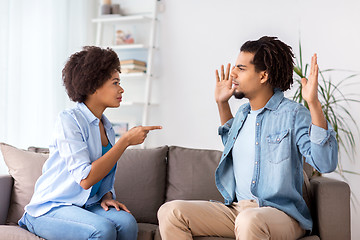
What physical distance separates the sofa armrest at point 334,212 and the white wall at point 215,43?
1499mm

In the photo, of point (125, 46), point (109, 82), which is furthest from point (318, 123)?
point (125, 46)

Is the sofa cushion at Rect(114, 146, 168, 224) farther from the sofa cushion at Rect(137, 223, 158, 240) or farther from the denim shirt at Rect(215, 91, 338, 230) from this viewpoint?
the denim shirt at Rect(215, 91, 338, 230)

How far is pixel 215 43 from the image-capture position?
4.11 meters

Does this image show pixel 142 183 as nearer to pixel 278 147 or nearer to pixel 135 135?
pixel 135 135

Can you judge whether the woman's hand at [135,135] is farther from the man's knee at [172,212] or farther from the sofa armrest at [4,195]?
the sofa armrest at [4,195]

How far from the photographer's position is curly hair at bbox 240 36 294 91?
228 centimetres

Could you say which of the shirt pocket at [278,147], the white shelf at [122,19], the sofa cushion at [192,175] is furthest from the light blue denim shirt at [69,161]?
the white shelf at [122,19]

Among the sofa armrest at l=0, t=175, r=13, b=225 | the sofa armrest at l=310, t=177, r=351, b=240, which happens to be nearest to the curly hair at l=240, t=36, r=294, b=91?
the sofa armrest at l=310, t=177, r=351, b=240

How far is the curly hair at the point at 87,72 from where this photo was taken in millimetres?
2254

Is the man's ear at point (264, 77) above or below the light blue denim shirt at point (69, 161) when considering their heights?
above

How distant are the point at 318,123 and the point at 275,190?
1.18 ft

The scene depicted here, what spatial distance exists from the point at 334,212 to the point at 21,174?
5.35 ft

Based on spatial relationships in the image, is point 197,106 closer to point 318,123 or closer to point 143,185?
point 143,185

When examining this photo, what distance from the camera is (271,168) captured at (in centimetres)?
216
